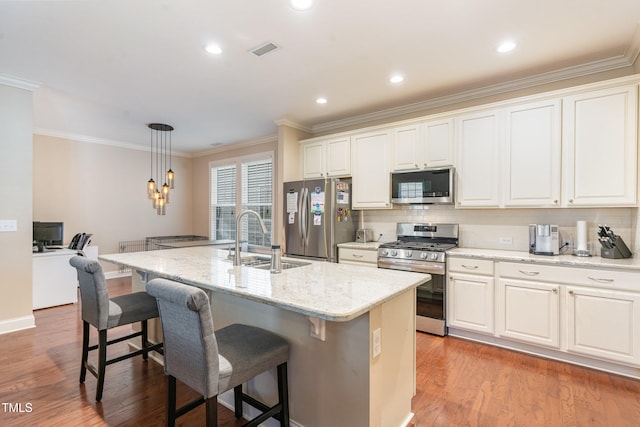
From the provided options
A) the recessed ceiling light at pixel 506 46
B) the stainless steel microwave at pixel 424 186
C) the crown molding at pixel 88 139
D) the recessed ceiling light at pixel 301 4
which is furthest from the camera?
the crown molding at pixel 88 139

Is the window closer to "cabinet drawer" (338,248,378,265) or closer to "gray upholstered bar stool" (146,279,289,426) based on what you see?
"cabinet drawer" (338,248,378,265)

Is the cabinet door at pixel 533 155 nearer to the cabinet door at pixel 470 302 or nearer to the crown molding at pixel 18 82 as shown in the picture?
the cabinet door at pixel 470 302

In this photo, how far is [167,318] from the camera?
4.91 feet

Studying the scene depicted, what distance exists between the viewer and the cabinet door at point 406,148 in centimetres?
369

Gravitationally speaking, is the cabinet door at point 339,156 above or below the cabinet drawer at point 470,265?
above

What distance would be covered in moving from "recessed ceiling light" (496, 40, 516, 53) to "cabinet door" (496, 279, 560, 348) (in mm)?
2003

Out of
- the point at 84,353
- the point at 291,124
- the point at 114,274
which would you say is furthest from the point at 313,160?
the point at 114,274

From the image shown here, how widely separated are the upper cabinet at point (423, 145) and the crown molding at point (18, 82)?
13.2 ft

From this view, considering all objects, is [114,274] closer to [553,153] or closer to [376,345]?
[376,345]

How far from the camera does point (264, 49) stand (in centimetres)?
267

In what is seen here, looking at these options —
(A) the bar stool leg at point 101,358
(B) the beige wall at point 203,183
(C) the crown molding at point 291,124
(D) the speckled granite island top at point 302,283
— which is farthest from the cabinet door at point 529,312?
(B) the beige wall at point 203,183

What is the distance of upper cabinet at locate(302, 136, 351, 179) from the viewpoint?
4.28 m

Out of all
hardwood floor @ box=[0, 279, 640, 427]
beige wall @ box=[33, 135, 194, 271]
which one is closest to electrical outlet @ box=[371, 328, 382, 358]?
hardwood floor @ box=[0, 279, 640, 427]

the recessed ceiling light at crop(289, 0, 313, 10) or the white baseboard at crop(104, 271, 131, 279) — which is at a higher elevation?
the recessed ceiling light at crop(289, 0, 313, 10)
